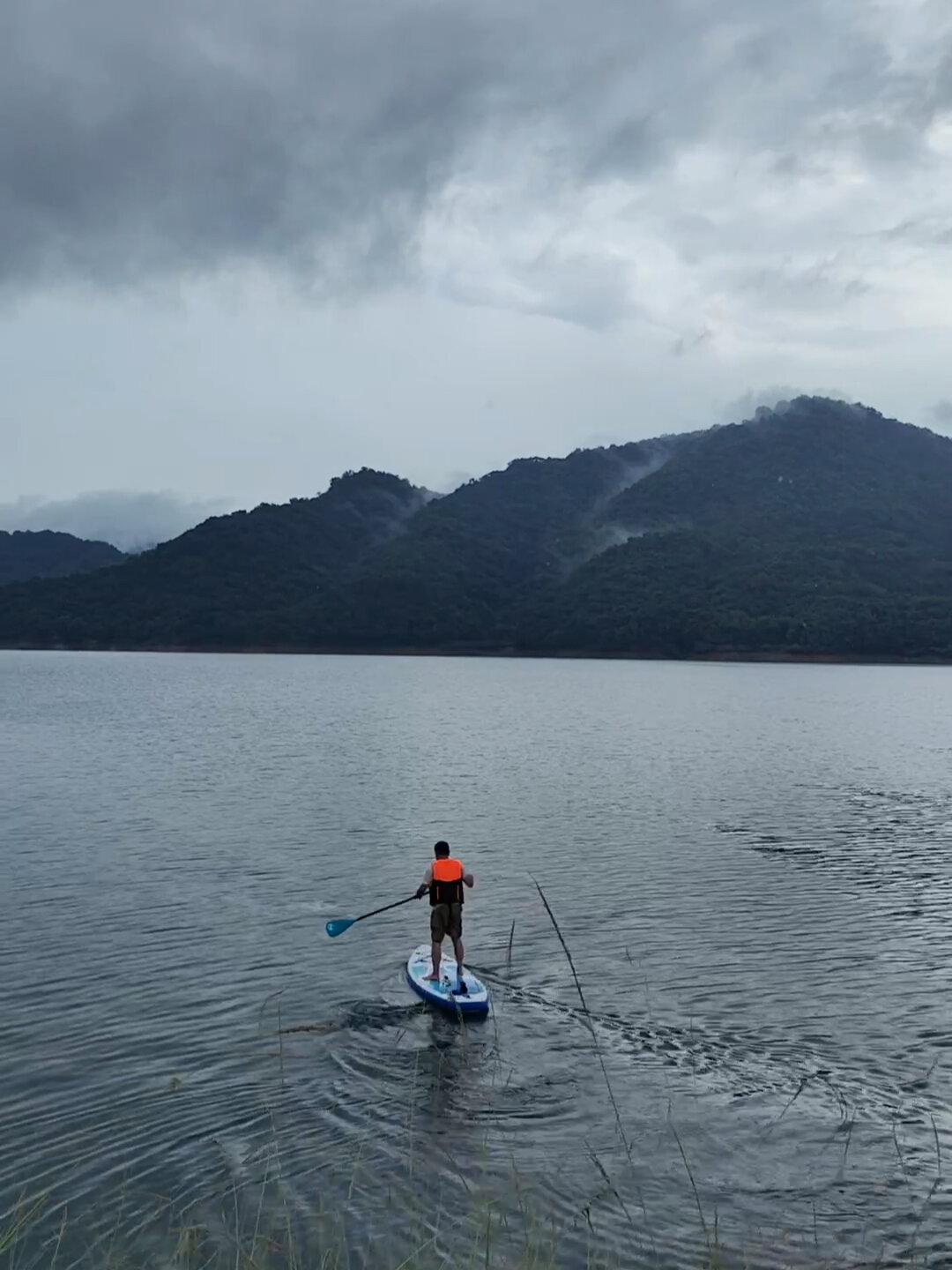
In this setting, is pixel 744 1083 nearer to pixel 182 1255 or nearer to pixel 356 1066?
pixel 356 1066

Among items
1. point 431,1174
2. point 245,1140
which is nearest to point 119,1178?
point 245,1140

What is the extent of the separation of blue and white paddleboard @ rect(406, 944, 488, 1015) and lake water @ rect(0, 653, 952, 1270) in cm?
30

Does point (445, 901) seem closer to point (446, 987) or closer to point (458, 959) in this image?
point (458, 959)

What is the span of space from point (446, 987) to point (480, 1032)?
128cm

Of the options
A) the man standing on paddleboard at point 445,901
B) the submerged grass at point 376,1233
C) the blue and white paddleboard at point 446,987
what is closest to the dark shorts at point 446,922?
the man standing on paddleboard at point 445,901

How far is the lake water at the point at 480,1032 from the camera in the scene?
1158 cm

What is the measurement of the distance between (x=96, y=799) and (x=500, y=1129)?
2945cm

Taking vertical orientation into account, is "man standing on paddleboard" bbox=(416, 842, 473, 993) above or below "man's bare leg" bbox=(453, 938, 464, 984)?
above

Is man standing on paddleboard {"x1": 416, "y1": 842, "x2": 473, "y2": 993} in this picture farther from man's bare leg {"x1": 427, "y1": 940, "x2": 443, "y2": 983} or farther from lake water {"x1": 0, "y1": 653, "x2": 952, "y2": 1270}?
lake water {"x1": 0, "y1": 653, "x2": 952, "y2": 1270}

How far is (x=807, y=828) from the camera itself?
37000 millimetres

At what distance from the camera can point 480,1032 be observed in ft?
56.2

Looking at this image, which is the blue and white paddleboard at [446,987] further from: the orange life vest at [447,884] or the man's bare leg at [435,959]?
the orange life vest at [447,884]

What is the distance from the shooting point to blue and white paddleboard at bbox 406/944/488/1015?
57.7ft

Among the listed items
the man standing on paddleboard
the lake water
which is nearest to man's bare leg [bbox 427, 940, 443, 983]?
the man standing on paddleboard
